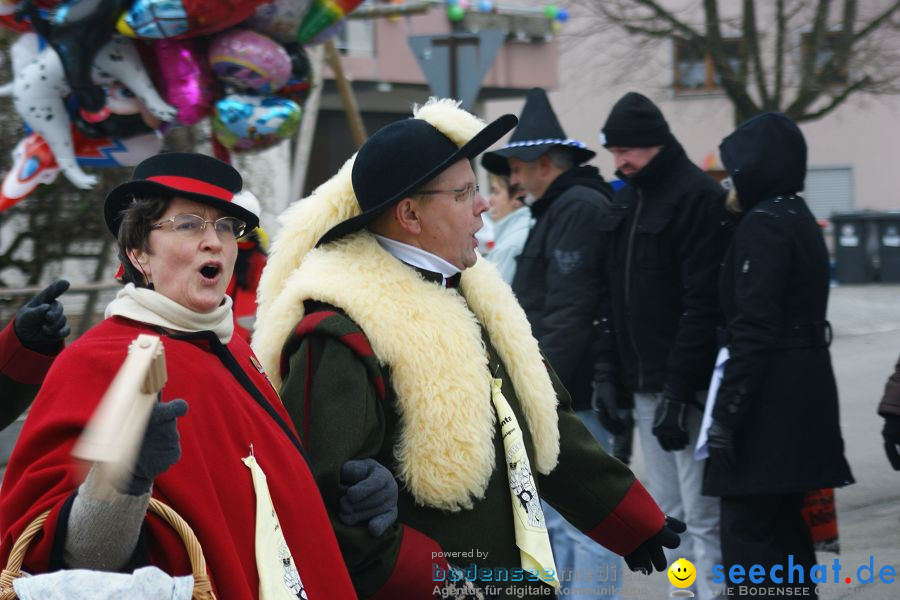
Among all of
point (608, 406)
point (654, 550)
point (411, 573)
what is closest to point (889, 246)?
point (608, 406)

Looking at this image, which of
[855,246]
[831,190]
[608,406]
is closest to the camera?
[608,406]

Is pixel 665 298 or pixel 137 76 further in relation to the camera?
pixel 137 76

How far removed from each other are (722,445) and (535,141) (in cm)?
181

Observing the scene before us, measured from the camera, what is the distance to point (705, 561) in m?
4.69

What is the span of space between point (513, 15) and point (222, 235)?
16.2m

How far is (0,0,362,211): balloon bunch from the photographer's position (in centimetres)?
659

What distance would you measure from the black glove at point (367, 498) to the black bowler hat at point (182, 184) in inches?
23.7

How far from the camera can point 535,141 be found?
5.41 m

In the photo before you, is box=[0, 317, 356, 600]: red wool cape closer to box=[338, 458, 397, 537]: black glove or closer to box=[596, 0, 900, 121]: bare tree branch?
box=[338, 458, 397, 537]: black glove

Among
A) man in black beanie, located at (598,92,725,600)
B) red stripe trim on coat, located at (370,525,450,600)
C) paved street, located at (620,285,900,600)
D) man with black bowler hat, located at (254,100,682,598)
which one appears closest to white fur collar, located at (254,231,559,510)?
man with black bowler hat, located at (254,100,682,598)

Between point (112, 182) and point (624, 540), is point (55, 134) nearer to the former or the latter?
point (112, 182)

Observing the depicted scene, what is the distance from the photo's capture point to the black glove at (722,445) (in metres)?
4.30

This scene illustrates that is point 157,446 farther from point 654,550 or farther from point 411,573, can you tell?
point 654,550

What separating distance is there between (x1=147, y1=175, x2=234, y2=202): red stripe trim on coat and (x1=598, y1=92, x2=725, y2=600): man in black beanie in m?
2.69
